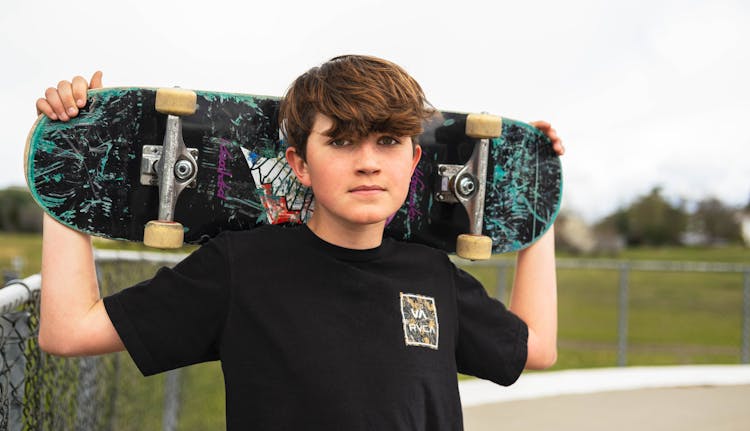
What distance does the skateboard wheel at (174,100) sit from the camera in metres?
2.02

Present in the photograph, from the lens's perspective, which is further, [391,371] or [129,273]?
[129,273]

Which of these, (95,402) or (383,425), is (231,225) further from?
(95,402)

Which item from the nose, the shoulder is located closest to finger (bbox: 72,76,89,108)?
the nose

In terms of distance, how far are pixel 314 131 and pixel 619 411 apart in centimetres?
340

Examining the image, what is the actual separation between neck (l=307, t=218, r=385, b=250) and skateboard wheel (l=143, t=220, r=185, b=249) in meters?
0.37

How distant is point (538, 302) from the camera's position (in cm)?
227

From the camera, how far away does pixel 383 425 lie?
172cm

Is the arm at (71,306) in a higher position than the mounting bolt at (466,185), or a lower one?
lower

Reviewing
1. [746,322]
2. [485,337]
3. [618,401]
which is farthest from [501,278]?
[485,337]

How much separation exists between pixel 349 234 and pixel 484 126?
26.0 inches

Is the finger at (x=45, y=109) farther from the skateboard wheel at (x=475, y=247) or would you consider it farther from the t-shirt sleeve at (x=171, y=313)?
the skateboard wheel at (x=475, y=247)

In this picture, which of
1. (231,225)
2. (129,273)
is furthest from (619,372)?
(231,225)

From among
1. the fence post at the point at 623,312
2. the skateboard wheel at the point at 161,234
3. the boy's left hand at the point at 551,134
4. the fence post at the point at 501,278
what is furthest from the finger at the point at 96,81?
the fence post at the point at 623,312

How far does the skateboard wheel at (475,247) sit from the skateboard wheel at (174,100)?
873mm
